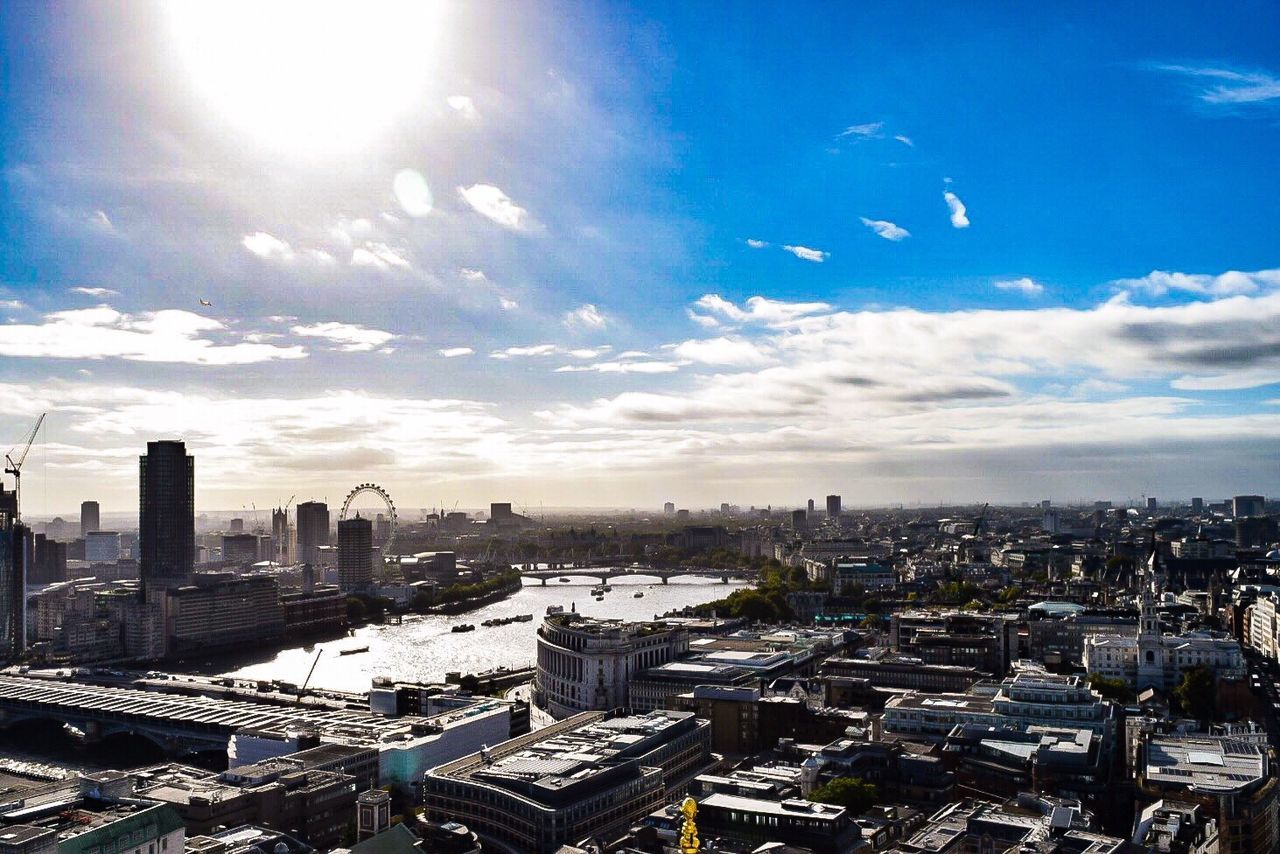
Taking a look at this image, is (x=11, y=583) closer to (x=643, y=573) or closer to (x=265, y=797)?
(x=265, y=797)

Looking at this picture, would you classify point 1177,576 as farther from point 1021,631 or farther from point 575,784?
point 575,784

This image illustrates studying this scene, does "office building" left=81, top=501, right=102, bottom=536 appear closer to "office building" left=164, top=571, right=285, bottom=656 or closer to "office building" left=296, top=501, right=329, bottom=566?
"office building" left=296, top=501, right=329, bottom=566

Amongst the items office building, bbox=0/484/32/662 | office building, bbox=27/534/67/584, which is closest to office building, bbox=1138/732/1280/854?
office building, bbox=0/484/32/662

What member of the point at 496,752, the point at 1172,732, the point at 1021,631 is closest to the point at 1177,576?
the point at 1021,631

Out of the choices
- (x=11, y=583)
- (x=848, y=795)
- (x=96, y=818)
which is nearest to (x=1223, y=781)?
(x=848, y=795)

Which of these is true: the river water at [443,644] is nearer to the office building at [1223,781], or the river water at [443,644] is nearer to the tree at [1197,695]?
the tree at [1197,695]

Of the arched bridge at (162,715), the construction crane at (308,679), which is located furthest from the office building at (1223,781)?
the construction crane at (308,679)
